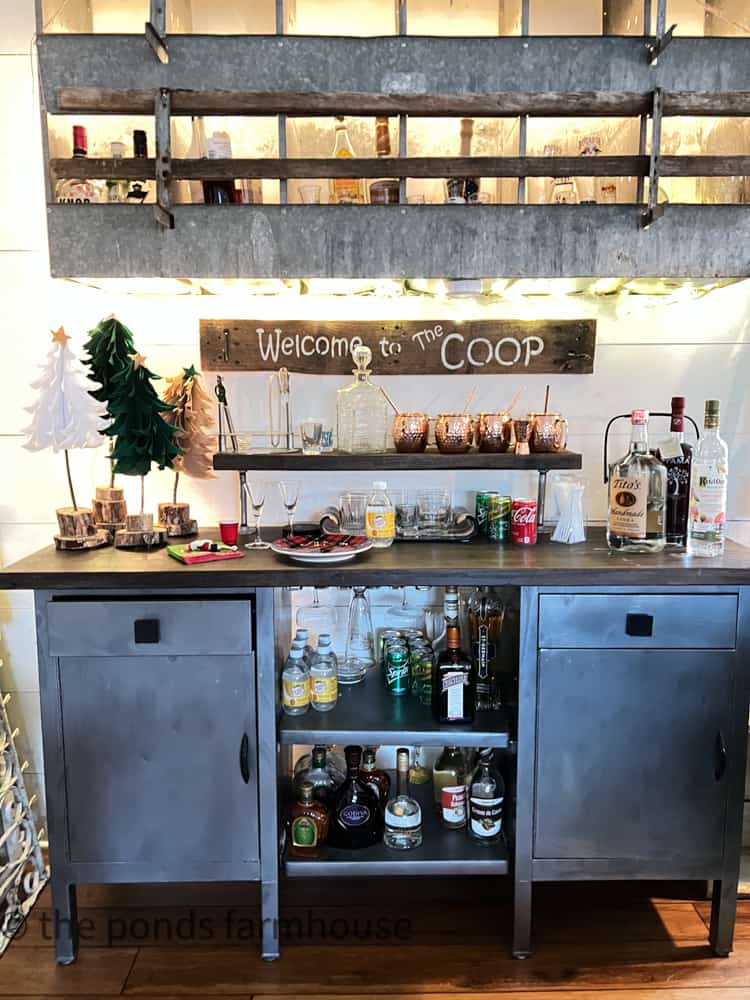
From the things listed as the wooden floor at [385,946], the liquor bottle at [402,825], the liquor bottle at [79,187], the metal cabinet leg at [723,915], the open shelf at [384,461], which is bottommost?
the wooden floor at [385,946]

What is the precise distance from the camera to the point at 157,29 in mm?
1727

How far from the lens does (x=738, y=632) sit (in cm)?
169

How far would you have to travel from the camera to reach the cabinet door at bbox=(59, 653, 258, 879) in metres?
1.70

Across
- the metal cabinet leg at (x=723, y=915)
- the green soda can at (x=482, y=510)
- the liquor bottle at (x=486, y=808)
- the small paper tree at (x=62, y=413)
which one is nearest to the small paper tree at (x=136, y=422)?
the small paper tree at (x=62, y=413)

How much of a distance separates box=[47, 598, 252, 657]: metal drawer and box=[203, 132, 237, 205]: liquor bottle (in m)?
1.01

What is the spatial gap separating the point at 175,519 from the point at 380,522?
58 cm

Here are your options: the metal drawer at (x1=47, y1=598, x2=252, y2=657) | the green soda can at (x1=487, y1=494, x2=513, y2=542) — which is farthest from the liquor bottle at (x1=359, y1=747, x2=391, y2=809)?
the green soda can at (x1=487, y1=494, x2=513, y2=542)

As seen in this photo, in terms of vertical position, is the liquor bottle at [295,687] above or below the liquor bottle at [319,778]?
above

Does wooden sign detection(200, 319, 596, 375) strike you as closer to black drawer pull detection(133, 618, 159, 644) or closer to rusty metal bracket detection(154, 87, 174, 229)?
rusty metal bracket detection(154, 87, 174, 229)

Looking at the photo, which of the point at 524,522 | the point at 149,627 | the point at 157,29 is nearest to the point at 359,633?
the point at 524,522

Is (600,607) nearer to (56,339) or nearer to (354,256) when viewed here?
(354,256)

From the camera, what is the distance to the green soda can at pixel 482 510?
2.07m

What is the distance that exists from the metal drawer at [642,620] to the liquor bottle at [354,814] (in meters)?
0.66

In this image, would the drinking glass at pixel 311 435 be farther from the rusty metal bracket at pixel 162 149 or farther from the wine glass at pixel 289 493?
the rusty metal bracket at pixel 162 149
